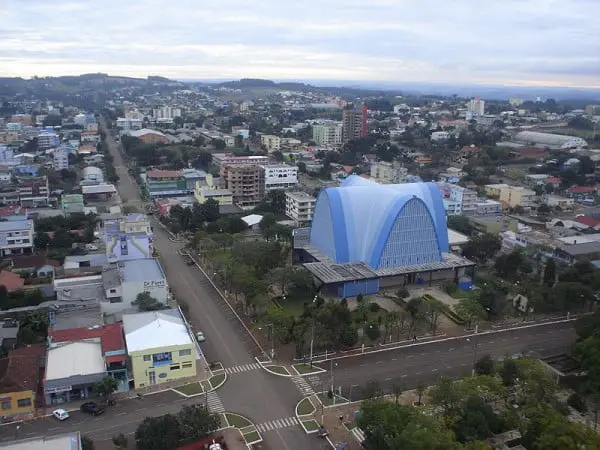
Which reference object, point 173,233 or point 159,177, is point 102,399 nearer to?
point 173,233

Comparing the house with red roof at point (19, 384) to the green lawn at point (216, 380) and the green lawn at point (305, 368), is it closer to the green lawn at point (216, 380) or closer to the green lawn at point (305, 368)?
the green lawn at point (216, 380)

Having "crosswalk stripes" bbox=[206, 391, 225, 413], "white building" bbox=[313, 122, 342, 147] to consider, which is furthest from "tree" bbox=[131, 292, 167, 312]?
"white building" bbox=[313, 122, 342, 147]

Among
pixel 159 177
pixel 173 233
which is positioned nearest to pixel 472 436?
pixel 173 233

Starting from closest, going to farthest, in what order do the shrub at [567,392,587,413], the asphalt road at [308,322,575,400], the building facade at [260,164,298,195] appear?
1. the shrub at [567,392,587,413]
2. the asphalt road at [308,322,575,400]
3. the building facade at [260,164,298,195]

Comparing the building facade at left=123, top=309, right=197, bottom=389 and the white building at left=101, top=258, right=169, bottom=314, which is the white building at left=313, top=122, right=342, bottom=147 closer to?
the white building at left=101, top=258, right=169, bottom=314

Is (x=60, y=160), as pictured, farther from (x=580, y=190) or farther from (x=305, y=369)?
(x=580, y=190)

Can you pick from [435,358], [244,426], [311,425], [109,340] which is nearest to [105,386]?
[109,340]
